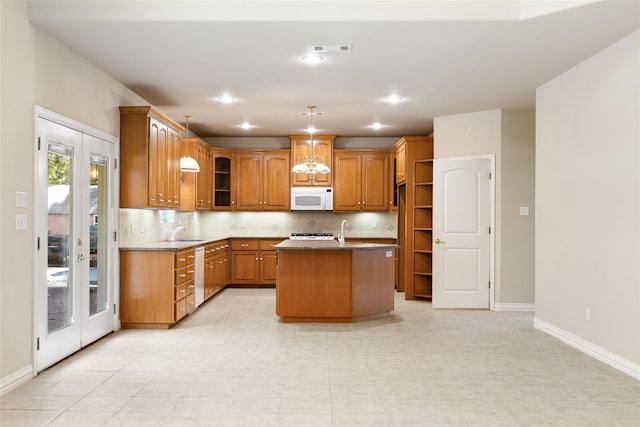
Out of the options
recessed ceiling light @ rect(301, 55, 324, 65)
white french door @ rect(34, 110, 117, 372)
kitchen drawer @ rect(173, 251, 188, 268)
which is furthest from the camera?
kitchen drawer @ rect(173, 251, 188, 268)

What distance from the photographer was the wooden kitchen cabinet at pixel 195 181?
8.19 m

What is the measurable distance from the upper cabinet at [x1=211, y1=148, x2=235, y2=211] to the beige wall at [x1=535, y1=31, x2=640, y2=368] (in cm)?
547

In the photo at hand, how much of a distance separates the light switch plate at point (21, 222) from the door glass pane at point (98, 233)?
1083mm

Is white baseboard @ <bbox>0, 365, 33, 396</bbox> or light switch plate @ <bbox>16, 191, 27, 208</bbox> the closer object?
white baseboard @ <bbox>0, 365, 33, 396</bbox>

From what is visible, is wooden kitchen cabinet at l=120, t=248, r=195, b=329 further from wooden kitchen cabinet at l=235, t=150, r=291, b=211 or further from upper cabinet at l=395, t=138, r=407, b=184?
upper cabinet at l=395, t=138, r=407, b=184

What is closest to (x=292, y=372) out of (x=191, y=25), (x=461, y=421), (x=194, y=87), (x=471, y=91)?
(x=461, y=421)

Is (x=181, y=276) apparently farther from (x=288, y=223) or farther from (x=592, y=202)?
(x=592, y=202)

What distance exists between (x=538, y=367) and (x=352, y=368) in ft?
5.23

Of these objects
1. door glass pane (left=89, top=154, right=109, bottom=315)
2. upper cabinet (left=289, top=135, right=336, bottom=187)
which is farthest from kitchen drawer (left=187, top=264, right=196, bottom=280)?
upper cabinet (left=289, top=135, right=336, bottom=187)

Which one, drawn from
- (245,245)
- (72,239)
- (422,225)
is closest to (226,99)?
(72,239)

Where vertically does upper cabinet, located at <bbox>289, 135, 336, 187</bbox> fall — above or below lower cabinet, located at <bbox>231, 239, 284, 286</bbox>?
above

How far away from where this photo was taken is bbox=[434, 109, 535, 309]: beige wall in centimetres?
682

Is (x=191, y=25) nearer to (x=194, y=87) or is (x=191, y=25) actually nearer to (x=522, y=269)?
(x=194, y=87)

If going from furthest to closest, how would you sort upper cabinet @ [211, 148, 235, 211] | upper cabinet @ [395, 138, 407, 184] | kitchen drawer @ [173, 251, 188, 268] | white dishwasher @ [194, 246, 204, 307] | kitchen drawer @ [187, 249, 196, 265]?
upper cabinet @ [211, 148, 235, 211]
upper cabinet @ [395, 138, 407, 184]
white dishwasher @ [194, 246, 204, 307]
kitchen drawer @ [187, 249, 196, 265]
kitchen drawer @ [173, 251, 188, 268]
